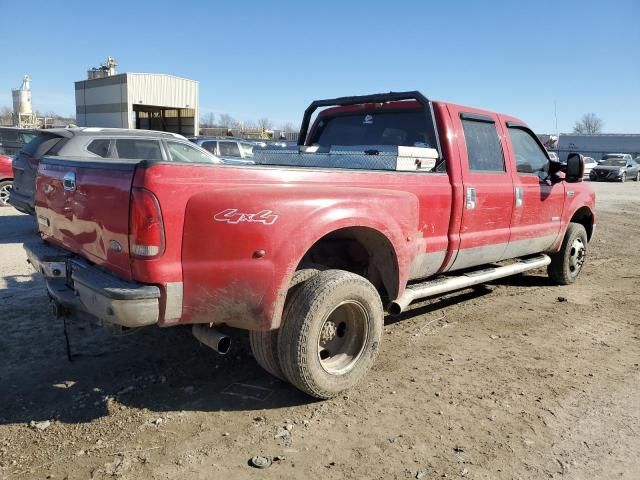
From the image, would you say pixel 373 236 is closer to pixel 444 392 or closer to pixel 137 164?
pixel 444 392

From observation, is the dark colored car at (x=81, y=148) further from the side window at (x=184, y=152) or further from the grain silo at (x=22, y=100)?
the grain silo at (x=22, y=100)

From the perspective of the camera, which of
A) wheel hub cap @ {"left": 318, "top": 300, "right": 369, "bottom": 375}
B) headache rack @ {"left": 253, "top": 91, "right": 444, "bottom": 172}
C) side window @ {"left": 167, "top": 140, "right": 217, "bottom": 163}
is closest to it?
wheel hub cap @ {"left": 318, "top": 300, "right": 369, "bottom": 375}

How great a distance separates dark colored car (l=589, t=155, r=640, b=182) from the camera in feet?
109

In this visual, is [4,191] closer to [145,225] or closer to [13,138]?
[13,138]

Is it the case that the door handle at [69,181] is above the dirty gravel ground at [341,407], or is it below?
above

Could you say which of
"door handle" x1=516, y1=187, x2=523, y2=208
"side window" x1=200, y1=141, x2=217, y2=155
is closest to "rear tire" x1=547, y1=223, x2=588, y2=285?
"door handle" x1=516, y1=187, x2=523, y2=208

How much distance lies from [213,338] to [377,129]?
120 inches

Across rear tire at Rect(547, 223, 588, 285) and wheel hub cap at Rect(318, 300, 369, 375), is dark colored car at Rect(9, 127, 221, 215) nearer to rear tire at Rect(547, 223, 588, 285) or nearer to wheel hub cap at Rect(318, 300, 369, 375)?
wheel hub cap at Rect(318, 300, 369, 375)

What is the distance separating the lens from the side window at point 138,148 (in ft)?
27.1

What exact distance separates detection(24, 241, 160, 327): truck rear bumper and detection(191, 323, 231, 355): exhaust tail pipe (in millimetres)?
437

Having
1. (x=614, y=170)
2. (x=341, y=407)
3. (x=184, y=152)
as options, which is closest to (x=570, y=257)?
(x=341, y=407)

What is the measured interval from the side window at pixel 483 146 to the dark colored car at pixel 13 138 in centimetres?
1131

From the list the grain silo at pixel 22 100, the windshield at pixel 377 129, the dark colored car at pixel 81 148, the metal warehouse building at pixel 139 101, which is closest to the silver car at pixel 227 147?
the dark colored car at pixel 81 148

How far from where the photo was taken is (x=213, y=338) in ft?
10.2
